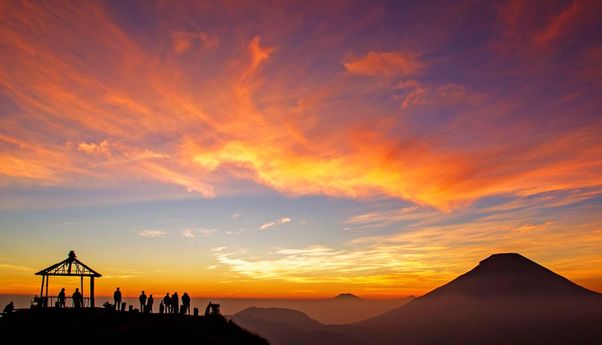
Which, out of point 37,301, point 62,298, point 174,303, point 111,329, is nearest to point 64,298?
point 62,298

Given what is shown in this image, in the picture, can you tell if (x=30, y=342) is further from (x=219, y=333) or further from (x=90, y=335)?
(x=219, y=333)

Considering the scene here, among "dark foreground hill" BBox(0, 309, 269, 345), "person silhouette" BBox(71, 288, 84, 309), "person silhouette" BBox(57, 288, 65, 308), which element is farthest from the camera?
"person silhouette" BBox(57, 288, 65, 308)

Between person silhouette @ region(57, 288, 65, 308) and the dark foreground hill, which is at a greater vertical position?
person silhouette @ region(57, 288, 65, 308)

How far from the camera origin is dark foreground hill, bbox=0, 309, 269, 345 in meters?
30.1

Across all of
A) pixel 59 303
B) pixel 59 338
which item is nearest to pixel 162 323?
pixel 59 338

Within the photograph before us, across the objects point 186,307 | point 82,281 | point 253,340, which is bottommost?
point 253,340

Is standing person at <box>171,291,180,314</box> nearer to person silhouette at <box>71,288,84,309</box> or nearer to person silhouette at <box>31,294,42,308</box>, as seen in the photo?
person silhouette at <box>71,288,84,309</box>

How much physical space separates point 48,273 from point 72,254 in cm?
270

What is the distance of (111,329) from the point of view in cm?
3250

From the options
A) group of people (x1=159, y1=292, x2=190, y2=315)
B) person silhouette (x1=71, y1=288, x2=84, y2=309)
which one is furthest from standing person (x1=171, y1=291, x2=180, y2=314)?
person silhouette (x1=71, y1=288, x2=84, y2=309)

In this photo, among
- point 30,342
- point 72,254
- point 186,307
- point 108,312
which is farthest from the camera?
point 72,254

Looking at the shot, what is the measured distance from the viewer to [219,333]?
33.7 metres

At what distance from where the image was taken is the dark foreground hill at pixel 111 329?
30.1 m

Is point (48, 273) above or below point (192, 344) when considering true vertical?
above
